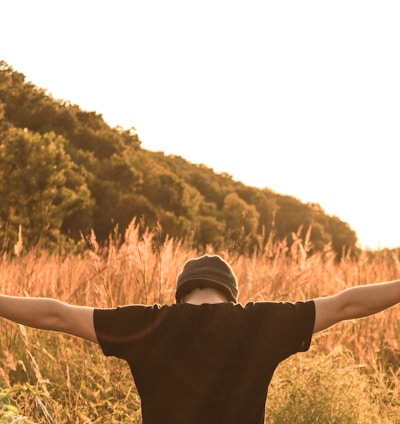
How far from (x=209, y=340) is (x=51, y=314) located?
1.74 feet

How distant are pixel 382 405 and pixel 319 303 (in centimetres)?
243

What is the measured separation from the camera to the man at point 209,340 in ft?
7.66

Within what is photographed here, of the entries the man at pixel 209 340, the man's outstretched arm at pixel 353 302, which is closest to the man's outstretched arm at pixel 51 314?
the man at pixel 209 340

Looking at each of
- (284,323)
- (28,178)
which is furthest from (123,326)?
(28,178)

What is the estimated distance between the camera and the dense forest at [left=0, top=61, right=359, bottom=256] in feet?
59.4

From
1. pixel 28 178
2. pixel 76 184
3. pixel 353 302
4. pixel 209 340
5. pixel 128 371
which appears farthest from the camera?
pixel 76 184

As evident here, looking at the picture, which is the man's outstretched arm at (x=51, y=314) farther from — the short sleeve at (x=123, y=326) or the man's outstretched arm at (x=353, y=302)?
the man's outstretched arm at (x=353, y=302)

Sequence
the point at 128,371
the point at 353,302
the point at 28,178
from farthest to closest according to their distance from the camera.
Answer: the point at 28,178
the point at 128,371
the point at 353,302

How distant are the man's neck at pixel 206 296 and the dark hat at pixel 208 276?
0.7 inches

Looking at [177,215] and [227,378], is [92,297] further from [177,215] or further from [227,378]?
[177,215]

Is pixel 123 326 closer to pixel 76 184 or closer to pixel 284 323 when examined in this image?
pixel 284 323

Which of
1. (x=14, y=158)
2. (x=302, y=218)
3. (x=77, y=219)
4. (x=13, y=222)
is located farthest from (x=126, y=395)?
(x=302, y=218)

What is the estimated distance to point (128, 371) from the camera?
15.4 feet

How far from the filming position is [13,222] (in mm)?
17391
